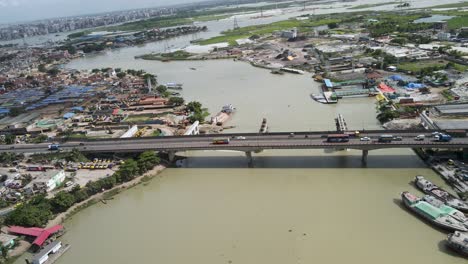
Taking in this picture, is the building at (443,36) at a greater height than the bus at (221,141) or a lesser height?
greater

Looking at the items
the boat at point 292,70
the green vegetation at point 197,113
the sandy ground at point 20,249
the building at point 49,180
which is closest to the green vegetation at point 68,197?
the sandy ground at point 20,249

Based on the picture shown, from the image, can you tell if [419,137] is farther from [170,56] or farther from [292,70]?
[170,56]

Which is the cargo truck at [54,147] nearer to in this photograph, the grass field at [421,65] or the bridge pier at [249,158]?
the bridge pier at [249,158]

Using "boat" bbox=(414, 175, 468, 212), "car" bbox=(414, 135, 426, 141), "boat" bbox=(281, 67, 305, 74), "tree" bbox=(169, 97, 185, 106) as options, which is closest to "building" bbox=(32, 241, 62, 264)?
"boat" bbox=(414, 175, 468, 212)

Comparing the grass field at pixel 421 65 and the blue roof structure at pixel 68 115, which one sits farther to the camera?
the grass field at pixel 421 65

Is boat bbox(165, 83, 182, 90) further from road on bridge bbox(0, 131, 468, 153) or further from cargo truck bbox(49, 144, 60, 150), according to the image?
cargo truck bbox(49, 144, 60, 150)

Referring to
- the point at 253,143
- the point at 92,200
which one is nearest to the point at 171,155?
the point at 253,143
